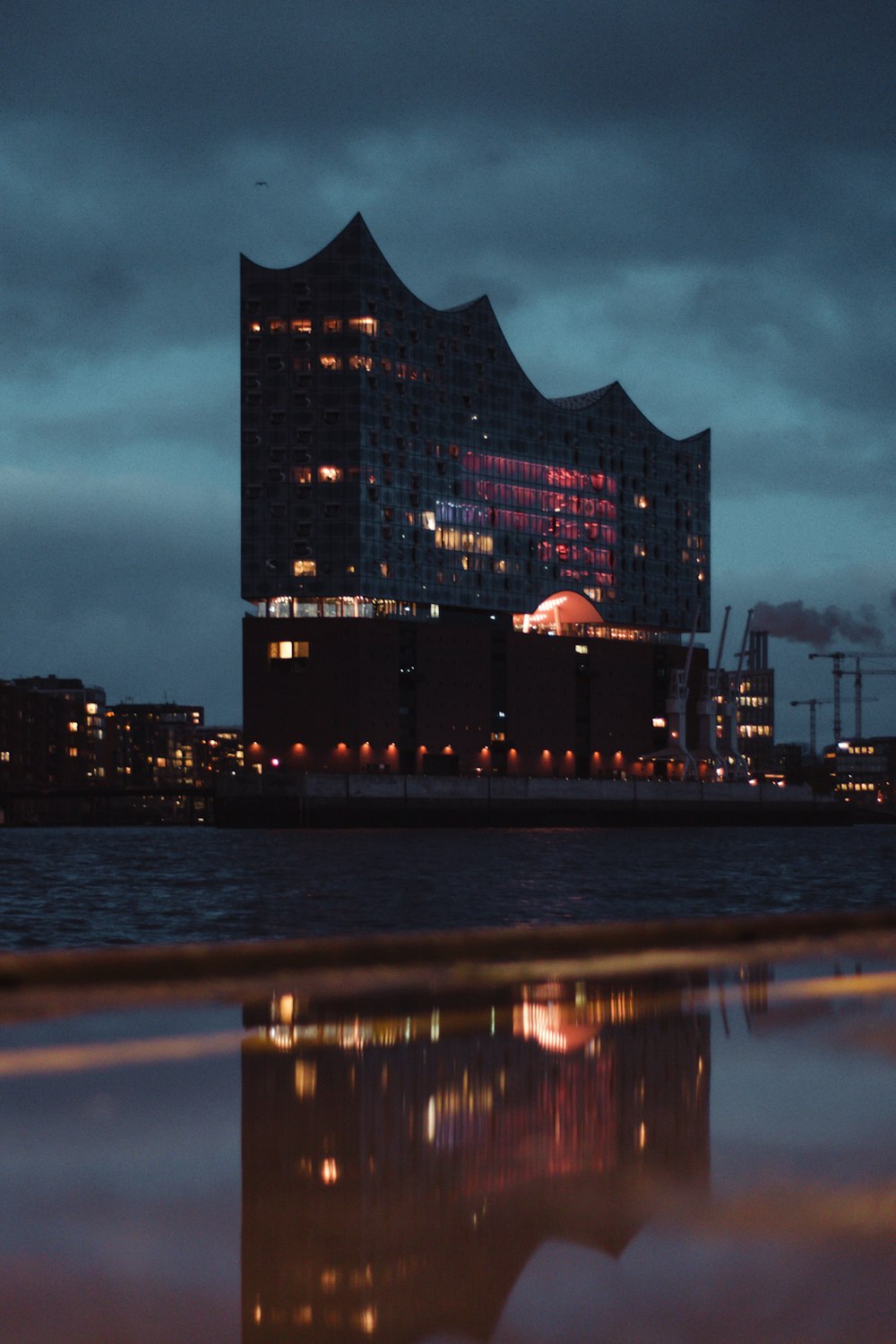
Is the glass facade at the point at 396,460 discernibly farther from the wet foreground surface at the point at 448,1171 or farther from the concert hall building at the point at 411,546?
the wet foreground surface at the point at 448,1171

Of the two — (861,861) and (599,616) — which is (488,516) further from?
(861,861)

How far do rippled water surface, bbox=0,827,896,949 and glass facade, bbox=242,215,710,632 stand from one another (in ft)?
132

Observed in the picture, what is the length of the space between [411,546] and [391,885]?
288 feet

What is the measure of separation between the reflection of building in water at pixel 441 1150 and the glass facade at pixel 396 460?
117m

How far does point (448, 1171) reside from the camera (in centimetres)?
544

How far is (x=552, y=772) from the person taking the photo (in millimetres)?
134625

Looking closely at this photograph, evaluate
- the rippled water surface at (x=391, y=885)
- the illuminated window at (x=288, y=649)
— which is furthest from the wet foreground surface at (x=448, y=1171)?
the illuminated window at (x=288, y=649)

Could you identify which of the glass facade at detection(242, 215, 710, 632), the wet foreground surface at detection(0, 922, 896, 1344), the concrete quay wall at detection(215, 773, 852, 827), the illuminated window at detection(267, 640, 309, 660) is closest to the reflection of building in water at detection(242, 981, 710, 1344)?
the wet foreground surface at detection(0, 922, 896, 1344)

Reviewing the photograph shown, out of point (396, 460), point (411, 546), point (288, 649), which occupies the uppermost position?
point (396, 460)

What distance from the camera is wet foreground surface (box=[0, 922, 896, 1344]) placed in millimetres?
4090

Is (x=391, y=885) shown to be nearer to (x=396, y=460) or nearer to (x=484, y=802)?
(x=484, y=802)

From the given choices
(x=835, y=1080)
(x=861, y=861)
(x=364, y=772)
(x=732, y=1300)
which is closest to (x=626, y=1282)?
(x=732, y=1300)

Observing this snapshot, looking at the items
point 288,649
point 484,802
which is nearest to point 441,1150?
point 484,802

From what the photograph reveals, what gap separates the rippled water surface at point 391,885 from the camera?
96.6 feet
